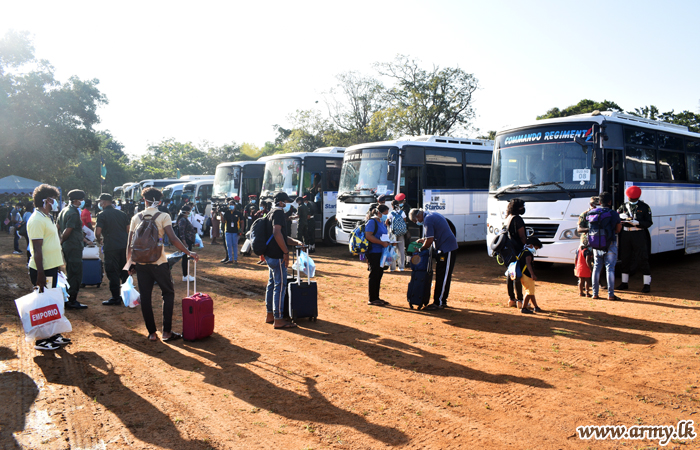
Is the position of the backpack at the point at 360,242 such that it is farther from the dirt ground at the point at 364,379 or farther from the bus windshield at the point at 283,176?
the bus windshield at the point at 283,176

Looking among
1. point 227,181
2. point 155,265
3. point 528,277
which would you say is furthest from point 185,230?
point 227,181

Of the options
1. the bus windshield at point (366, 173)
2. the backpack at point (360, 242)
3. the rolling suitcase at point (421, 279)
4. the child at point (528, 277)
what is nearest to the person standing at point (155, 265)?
the backpack at point (360, 242)

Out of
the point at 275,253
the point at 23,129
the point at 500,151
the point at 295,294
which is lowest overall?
the point at 295,294

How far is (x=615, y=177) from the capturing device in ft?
33.3

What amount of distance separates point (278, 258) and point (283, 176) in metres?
12.9

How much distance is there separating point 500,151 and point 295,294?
21.2 feet

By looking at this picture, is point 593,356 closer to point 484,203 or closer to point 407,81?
point 484,203

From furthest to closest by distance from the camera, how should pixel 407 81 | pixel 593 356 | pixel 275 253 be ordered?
pixel 407 81
pixel 275 253
pixel 593 356

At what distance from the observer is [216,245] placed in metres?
20.5

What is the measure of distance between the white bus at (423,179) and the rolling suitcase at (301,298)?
22.3 ft

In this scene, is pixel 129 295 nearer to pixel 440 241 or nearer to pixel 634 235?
pixel 440 241

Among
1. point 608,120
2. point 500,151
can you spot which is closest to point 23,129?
point 500,151

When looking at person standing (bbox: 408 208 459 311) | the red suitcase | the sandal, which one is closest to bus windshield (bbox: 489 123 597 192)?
person standing (bbox: 408 208 459 311)

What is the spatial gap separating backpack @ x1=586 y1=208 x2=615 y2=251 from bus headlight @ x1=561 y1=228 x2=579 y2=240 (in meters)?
1.30
